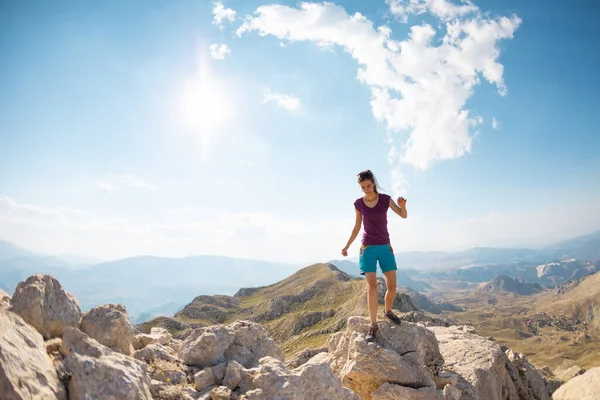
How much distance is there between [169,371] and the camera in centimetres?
990

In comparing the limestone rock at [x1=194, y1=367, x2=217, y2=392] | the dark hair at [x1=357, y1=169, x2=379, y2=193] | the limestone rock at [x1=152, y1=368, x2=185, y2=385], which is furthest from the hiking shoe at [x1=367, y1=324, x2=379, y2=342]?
the limestone rock at [x1=152, y1=368, x2=185, y2=385]

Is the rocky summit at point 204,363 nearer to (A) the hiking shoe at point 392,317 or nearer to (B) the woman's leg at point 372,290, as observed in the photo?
(A) the hiking shoe at point 392,317

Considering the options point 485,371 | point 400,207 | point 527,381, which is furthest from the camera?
point 527,381

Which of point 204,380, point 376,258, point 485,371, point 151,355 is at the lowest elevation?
point 485,371

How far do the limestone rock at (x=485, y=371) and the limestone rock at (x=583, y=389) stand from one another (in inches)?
352

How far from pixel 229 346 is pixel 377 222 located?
7.27 metres

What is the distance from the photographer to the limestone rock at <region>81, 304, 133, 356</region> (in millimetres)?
8969

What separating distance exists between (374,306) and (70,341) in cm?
1008

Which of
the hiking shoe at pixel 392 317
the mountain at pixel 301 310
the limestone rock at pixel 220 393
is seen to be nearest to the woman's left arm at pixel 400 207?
the hiking shoe at pixel 392 317

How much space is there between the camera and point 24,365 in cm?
634

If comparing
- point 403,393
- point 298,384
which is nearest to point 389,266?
point 403,393

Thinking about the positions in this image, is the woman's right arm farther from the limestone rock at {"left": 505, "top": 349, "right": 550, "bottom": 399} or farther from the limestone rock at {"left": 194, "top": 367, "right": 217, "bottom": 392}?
the limestone rock at {"left": 505, "top": 349, "right": 550, "bottom": 399}

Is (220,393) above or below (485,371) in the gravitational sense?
above

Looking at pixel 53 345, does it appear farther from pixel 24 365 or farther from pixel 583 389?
pixel 583 389
